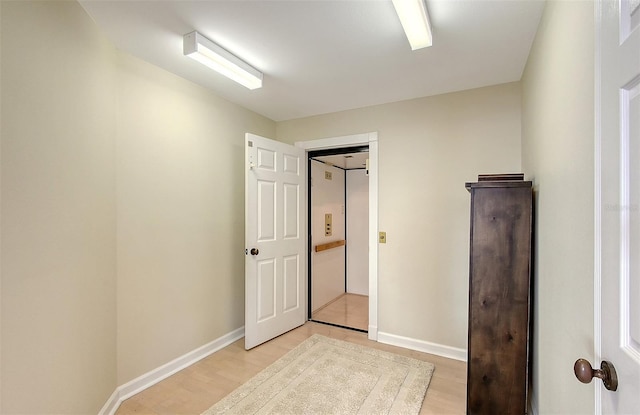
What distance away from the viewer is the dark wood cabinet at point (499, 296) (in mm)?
1765

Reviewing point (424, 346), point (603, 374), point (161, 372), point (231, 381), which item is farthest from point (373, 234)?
point (603, 374)

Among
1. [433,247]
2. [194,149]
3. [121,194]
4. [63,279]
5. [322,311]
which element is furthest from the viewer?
[322,311]

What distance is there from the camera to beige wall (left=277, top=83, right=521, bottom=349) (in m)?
2.59

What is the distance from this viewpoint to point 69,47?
5.14ft

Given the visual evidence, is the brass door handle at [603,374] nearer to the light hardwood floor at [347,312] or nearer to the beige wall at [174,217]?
the beige wall at [174,217]

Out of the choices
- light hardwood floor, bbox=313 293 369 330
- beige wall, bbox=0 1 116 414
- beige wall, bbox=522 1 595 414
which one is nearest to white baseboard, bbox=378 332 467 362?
light hardwood floor, bbox=313 293 369 330

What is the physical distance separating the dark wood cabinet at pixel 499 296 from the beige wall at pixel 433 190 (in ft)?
2.86

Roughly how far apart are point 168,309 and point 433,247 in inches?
94.7

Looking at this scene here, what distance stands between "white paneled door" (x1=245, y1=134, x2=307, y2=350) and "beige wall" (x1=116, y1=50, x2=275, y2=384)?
285mm

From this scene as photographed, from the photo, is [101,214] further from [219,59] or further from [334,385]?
[334,385]

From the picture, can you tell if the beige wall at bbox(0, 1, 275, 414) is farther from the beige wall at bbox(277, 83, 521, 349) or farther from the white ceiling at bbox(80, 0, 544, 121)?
the beige wall at bbox(277, 83, 521, 349)

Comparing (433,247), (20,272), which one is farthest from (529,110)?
(20,272)

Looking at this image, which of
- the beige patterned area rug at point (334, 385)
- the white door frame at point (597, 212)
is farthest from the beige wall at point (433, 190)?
the white door frame at point (597, 212)

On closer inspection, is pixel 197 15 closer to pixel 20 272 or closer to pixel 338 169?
pixel 20 272
